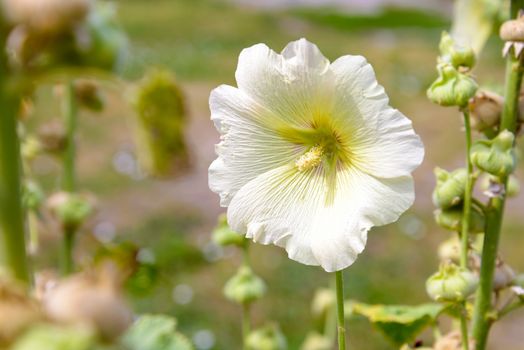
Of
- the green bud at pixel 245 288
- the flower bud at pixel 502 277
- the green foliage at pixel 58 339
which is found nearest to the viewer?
the green foliage at pixel 58 339

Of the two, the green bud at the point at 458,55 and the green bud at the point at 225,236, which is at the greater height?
the green bud at the point at 458,55

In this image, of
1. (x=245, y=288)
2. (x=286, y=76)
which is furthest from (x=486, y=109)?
(x=245, y=288)

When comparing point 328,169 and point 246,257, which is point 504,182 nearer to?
point 328,169

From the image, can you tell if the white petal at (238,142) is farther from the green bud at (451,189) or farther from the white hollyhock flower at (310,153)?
the green bud at (451,189)

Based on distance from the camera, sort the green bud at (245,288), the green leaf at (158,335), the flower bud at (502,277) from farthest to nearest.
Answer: the green bud at (245,288) < the flower bud at (502,277) < the green leaf at (158,335)

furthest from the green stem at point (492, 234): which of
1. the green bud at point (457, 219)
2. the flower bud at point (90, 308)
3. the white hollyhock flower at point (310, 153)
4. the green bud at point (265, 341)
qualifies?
the flower bud at point (90, 308)

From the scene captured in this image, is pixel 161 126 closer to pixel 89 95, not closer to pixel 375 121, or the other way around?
pixel 375 121
